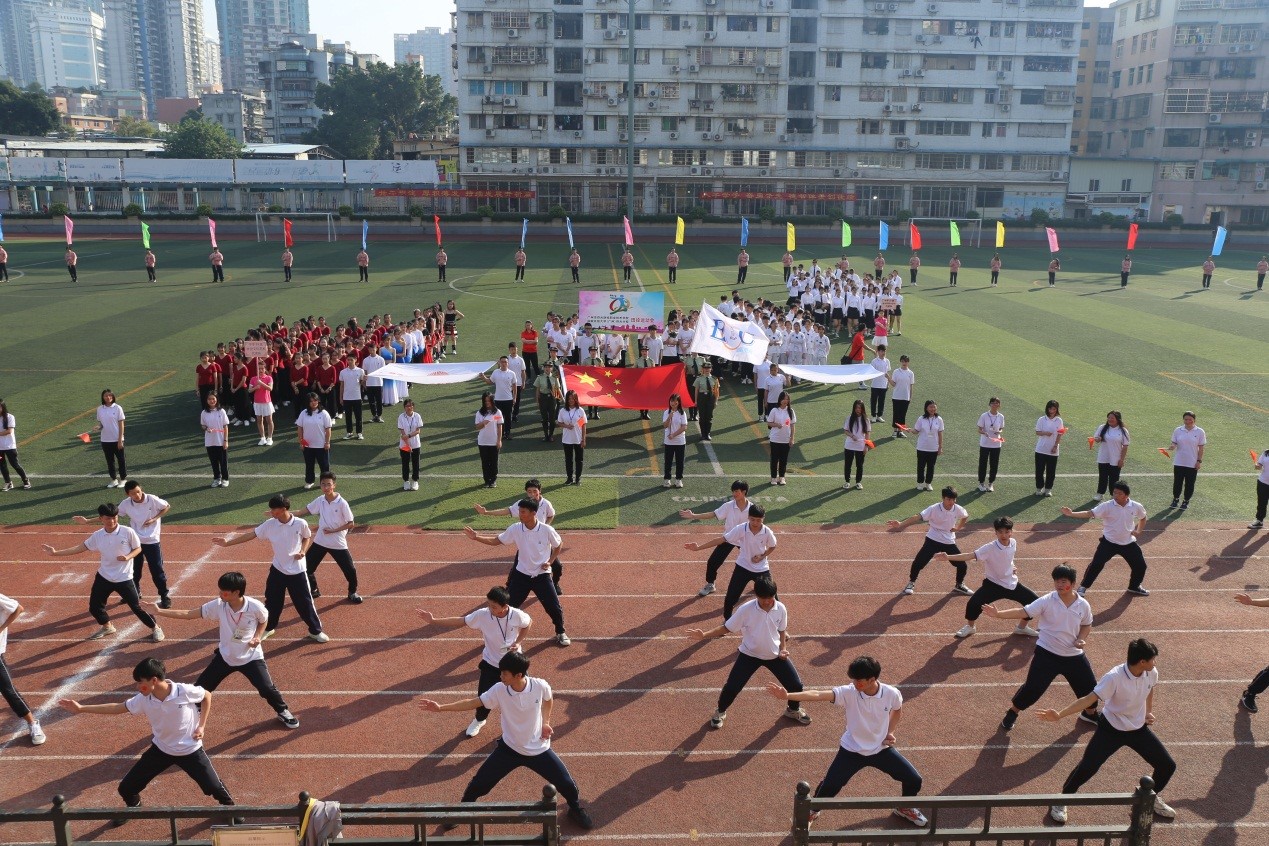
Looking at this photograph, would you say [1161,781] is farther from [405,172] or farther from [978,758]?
[405,172]

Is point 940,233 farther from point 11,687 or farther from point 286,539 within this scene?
point 11,687

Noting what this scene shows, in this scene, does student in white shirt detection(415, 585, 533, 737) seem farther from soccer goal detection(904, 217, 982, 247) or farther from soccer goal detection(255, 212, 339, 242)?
soccer goal detection(904, 217, 982, 247)

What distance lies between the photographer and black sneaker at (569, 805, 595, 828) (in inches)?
342

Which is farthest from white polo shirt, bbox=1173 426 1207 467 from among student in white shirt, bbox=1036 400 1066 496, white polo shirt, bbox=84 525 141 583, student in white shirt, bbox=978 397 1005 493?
white polo shirt, bbox=84 525 141 583

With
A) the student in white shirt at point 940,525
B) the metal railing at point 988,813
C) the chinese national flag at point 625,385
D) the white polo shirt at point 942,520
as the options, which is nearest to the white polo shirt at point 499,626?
the metal railing at point 988,813

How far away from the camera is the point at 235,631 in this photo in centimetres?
952

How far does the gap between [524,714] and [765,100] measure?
3352 inches

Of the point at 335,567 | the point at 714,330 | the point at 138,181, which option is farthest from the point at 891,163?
the point at 335,567

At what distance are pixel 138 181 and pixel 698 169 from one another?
46836mm

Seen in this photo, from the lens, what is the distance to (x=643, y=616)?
13.3 metres

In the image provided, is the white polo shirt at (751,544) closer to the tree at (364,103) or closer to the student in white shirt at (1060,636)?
the student in white shirt at (1060,636)

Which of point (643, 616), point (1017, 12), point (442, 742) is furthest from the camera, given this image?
point (1017, 12)

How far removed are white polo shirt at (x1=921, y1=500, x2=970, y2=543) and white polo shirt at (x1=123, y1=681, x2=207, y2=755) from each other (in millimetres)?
9313

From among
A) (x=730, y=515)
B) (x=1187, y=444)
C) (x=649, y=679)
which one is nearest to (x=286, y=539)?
(x=649, y=679)
